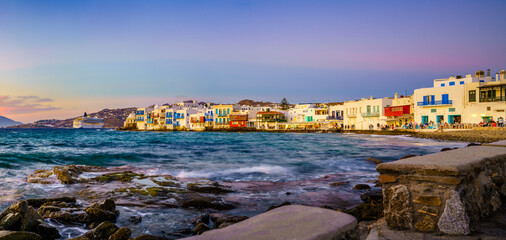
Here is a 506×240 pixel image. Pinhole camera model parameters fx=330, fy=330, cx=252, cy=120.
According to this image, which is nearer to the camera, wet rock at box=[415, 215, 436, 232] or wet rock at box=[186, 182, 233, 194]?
wet rock at box=[415, 215, 436, 232]

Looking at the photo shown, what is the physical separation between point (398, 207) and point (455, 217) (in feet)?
1.71

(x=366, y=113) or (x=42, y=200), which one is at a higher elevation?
(x=366, y=113)

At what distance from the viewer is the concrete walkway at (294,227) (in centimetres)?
211

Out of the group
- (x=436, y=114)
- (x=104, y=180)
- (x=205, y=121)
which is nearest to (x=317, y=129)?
(x=436, y=114)

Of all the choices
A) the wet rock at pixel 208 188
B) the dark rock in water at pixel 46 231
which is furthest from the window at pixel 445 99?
the dark rock in water at pixel 46 231

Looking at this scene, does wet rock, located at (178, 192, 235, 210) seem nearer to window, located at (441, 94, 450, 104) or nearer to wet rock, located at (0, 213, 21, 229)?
wet rock, located at (0, 213, 21, 229)

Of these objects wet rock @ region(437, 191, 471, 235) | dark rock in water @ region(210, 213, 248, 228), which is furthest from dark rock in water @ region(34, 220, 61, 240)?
wet rock @ region(437, 191, 471, 235)

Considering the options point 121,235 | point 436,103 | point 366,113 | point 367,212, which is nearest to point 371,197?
point 367,212

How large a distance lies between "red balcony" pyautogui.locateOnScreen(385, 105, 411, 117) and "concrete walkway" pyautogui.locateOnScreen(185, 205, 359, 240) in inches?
2428

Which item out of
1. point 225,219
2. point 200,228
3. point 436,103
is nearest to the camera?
point 200,228

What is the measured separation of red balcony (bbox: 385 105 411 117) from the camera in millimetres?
58344

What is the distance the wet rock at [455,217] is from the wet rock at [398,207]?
33 cm

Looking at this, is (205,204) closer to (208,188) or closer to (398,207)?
(208,188)

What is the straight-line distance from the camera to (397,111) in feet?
195
